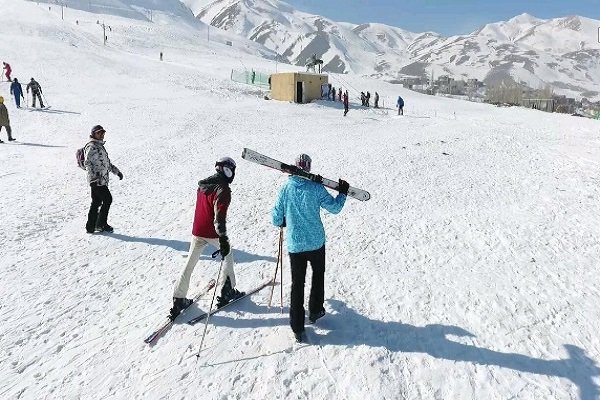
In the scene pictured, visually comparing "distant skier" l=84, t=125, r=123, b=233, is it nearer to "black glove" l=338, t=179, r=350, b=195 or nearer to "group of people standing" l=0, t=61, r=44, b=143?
"black glove" l=338, t=179, r=350, b=195

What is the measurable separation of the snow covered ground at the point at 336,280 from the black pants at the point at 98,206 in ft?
1.01

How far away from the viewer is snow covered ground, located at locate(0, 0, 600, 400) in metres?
4.60

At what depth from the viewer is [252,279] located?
22.2 feet

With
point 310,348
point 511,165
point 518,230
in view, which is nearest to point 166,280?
point 310,348

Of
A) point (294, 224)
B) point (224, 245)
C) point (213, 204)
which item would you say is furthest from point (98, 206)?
point (294, 224)

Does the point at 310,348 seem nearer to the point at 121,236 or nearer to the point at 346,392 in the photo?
the point at 346,392

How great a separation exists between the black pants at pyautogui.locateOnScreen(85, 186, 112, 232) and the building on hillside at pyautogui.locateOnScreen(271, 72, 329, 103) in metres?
29.7

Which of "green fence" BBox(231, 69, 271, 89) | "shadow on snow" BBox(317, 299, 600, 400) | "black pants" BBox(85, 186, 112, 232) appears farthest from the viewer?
"green fence" BBox(231, 69, 271, 89)

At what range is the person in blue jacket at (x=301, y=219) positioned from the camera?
192 inches

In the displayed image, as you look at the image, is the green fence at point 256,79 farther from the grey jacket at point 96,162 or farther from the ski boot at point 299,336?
the ski boot at point 299,336

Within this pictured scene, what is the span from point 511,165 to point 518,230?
6.95 metres

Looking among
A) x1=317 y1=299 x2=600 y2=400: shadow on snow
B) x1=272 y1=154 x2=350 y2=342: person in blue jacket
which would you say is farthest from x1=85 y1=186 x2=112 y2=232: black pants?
x1=317 y1=299 x2=600 y2=400: shadow on snow

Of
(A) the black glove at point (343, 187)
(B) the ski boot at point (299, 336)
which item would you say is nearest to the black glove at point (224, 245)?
(B) the ski boot at point (299, 336)

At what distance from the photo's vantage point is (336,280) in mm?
6812
